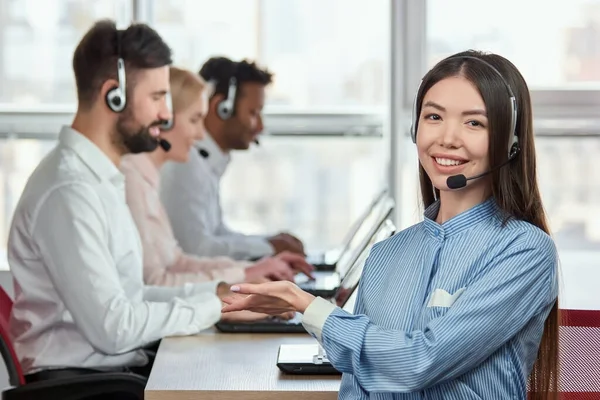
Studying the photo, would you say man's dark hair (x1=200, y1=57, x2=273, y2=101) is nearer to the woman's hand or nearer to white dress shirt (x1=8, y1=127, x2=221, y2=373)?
white dress shirt (x1=8, y1=127, x2=221, y2=373)

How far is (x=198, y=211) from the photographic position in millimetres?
4293

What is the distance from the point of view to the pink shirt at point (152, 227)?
11.8 ft

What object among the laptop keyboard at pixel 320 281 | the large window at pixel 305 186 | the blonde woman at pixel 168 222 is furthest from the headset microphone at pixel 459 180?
the large window at pixel 305 186

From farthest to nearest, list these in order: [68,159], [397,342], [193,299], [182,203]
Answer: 1. [182,203]
2. [68,159]
3. [193,299]
4. [397,342]

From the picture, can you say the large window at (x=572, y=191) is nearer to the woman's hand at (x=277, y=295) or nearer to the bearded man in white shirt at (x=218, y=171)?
the bearded man in white shirt at (x=218, y=171)

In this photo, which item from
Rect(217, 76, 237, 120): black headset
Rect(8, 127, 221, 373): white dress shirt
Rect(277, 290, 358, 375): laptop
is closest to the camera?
Rect(277, 290, 358, 375): laptop

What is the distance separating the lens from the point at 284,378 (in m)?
2.12

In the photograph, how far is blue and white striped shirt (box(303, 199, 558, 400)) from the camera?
1636 millimetres

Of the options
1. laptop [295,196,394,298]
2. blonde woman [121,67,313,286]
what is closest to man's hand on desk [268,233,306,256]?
laptop [295,196,394,298]

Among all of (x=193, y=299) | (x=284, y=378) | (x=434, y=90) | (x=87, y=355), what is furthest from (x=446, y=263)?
(x=87, y=355)

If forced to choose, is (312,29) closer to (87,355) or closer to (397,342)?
(87,355)

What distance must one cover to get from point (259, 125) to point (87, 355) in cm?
208

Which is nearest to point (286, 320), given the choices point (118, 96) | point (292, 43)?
point (118, 96)

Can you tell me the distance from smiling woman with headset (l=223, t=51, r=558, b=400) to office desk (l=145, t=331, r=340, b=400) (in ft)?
0.93
